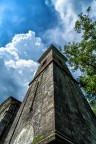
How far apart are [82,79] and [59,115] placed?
597 cm

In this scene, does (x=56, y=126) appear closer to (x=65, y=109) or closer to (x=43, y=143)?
(x=43, y=143)

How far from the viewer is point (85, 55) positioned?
1121 centimetres

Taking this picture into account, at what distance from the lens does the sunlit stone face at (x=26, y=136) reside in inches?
237

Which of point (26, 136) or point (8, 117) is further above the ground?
point (8, 117)

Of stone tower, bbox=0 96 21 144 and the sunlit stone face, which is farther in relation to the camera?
stone tower, bbox=0 96 21 144

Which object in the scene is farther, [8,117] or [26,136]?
[8,117]

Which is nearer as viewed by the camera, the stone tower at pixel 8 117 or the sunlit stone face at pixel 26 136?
the sunlit stone face at pixel 26 136

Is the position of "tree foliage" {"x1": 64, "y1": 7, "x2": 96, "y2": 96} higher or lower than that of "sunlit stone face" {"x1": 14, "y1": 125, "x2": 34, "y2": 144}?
higher

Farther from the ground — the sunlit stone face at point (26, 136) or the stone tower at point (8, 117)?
the stone tower at point (8, 117)

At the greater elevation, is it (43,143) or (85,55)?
(85,55)

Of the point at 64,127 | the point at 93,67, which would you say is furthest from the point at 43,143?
the point at 93,67

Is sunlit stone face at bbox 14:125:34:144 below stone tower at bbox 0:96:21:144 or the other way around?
below

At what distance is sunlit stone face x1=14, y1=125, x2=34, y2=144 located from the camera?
6032 millimetres

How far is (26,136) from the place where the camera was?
643 cm
